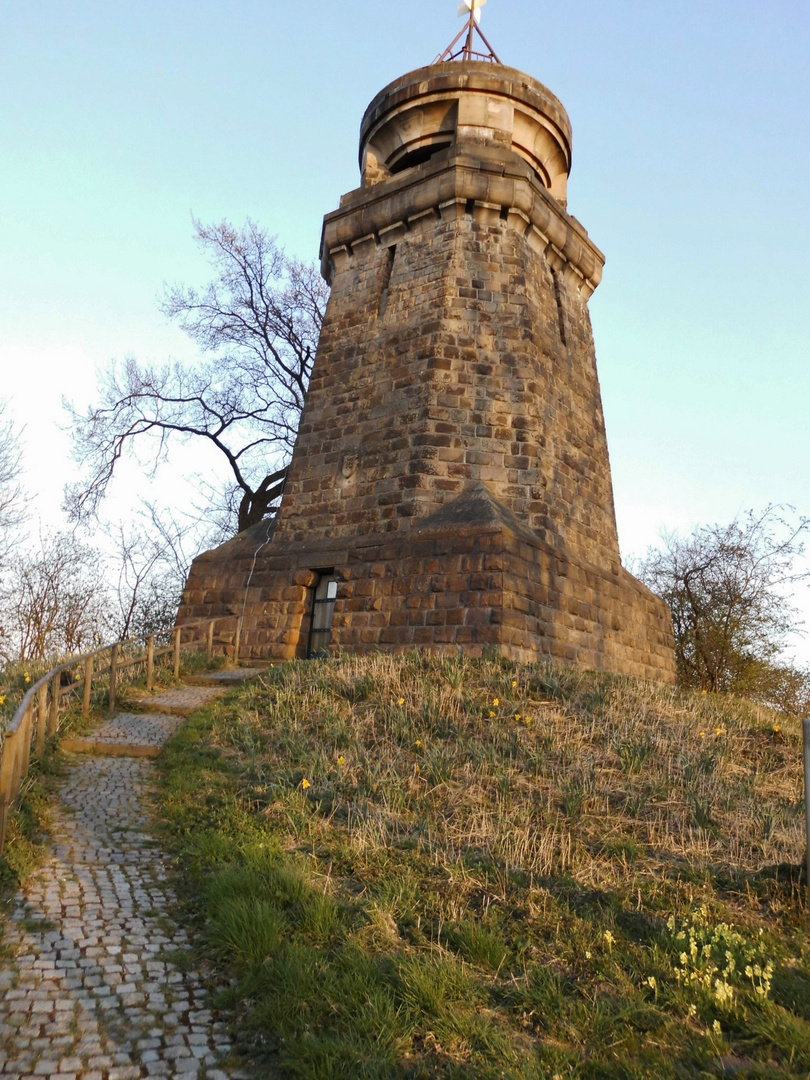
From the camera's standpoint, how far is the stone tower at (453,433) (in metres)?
10.7

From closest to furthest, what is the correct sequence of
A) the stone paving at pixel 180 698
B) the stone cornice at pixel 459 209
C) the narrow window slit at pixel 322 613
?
the stone paving at pixel 180 698
the narrow window slit at pixel 322 613
the stone cornice at pixel 459 209

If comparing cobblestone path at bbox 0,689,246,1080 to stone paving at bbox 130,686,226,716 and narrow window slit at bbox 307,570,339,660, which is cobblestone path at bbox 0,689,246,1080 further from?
narrow window slit at bbox 307,570,339,660

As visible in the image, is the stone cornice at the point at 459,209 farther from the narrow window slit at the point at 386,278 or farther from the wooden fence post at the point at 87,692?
the wooden fence post at the point at 87,692

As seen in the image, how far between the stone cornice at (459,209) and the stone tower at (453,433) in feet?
0.11

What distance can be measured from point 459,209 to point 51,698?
9.27 metres

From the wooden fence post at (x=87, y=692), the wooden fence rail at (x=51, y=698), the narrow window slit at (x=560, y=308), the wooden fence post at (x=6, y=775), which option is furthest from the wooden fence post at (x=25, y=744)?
the narrow window slit at (x=560, y=308)

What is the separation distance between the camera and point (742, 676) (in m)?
19.5

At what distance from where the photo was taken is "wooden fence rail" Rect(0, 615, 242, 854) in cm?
466

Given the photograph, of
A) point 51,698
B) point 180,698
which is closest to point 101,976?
point 51,698

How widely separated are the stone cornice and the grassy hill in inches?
330

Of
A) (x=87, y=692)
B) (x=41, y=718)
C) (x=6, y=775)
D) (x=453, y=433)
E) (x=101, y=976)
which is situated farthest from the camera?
(x=453, y=433)

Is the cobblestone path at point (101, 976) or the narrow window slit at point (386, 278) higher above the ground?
the narrow window slit at point (386, 278)

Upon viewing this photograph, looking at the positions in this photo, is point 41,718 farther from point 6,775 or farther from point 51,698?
point 6,775

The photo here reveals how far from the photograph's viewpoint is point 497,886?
427cm
